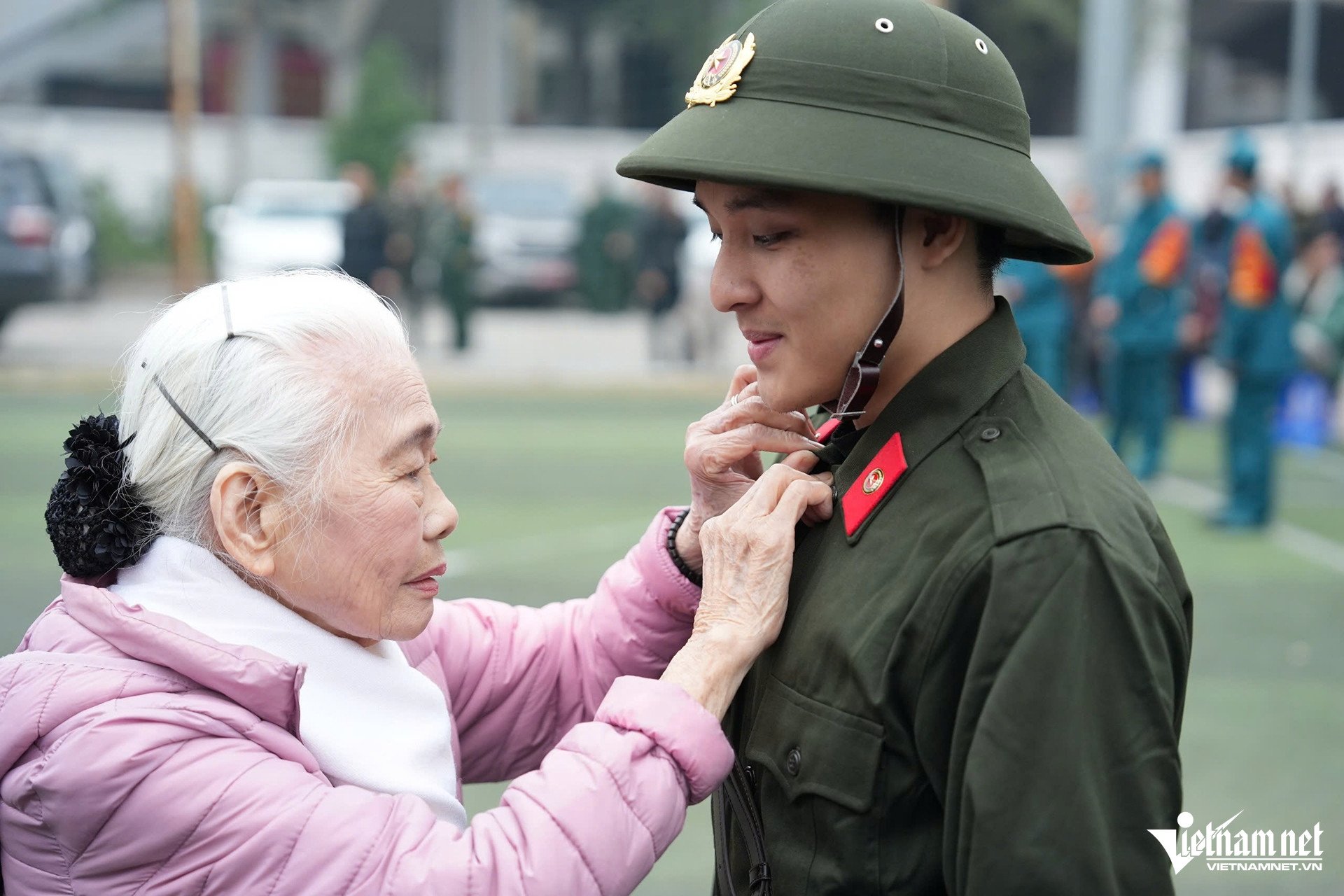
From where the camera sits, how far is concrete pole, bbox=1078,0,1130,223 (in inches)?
664

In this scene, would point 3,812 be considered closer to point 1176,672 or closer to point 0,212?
point 1176,672

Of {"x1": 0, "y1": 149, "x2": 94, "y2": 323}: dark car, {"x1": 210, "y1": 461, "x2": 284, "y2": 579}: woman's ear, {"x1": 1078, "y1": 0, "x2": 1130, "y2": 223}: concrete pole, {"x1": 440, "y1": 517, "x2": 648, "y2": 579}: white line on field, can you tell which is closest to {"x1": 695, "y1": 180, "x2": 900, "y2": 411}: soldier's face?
{"x1": 210, "y1": 461, "x2": 284, "y2": 579}: woman's ear

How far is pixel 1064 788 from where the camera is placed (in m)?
1.59

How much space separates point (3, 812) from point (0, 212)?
589 inches

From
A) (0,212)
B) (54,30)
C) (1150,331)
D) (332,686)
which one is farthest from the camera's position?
(54,30)

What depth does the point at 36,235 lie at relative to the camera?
1520 centimetres

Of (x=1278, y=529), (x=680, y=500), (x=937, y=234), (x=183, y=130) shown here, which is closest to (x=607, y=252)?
(x=183, y=130)

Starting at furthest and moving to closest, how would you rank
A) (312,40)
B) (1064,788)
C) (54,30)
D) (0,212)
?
(312,40) → (54,30) → (0,212) → (1064,788)

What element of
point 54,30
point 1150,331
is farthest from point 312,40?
point 1150,331

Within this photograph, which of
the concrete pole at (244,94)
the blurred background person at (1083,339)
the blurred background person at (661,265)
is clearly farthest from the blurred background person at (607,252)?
the blurred background person at (1083,339)

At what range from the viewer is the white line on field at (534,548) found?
750 cm

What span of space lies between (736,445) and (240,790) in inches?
34.8

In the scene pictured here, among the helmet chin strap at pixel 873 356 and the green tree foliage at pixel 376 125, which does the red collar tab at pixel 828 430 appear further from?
the green tree foliage at pixel 376 125

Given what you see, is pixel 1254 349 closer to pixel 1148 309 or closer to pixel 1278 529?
pixel 1278 529
